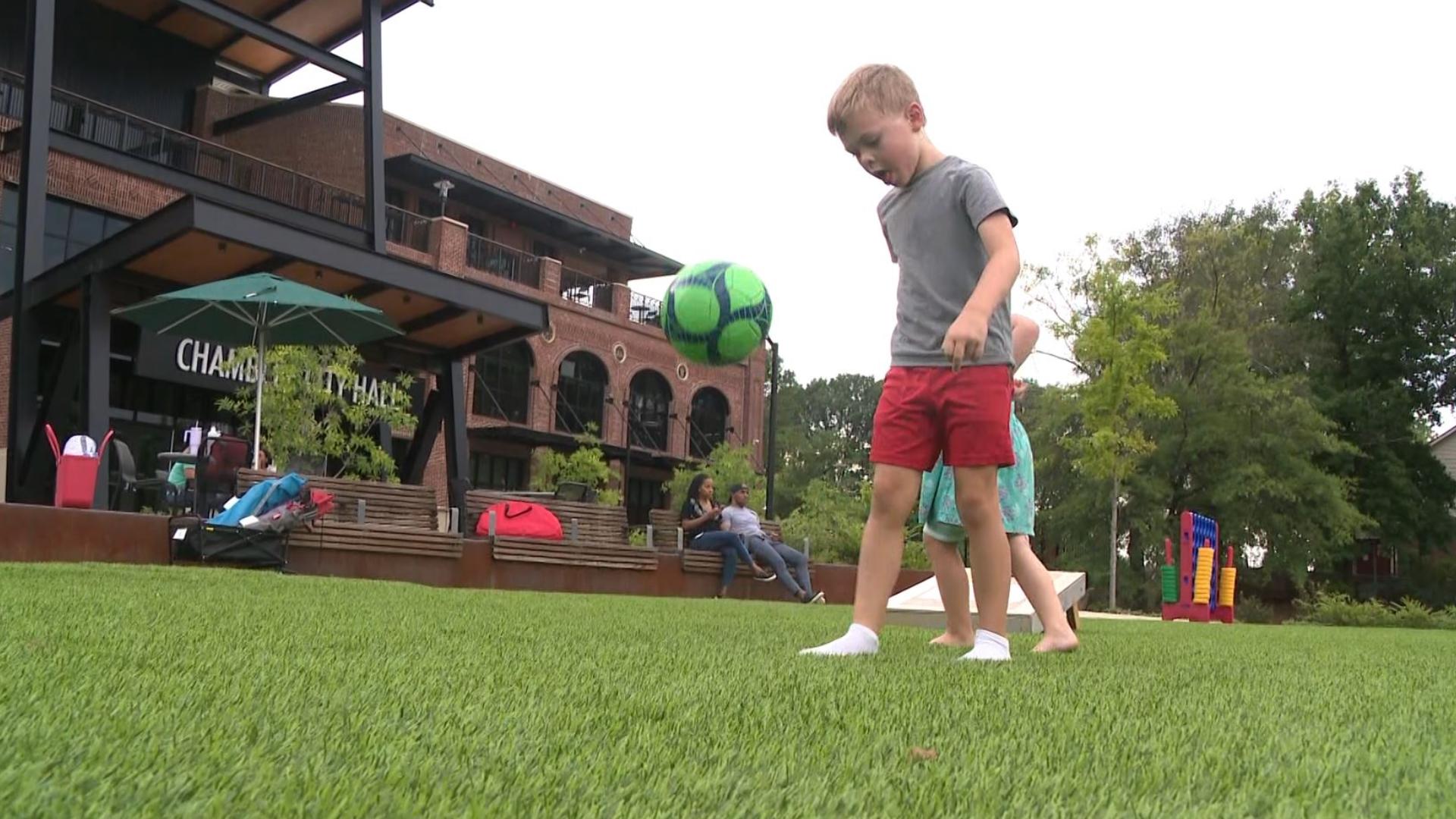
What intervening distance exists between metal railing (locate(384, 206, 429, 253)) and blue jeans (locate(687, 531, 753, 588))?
66.9ft

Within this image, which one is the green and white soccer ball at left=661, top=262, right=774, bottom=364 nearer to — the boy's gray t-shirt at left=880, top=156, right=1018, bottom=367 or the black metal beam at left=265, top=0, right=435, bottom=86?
the boy's gray t-shirt at left=880, top=156, right=1018, bottom=367

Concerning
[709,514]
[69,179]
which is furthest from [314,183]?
[709,514]

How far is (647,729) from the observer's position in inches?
71.8

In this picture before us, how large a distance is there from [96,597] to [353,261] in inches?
493

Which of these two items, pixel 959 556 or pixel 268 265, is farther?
pixel 268 265

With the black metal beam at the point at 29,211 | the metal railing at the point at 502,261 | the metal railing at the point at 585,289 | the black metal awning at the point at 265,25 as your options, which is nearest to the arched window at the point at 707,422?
the metal railing at the point at 585,289

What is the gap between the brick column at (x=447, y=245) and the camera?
3134 cm

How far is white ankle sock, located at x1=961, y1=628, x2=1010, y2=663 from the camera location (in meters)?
3.51

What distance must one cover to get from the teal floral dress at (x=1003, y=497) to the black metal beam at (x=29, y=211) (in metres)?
13.8

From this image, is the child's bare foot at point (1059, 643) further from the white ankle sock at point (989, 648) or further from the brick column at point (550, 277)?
the brick column at point (550, 277)

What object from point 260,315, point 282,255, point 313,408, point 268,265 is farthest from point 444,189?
point 260,315

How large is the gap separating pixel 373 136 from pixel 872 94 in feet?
56.2

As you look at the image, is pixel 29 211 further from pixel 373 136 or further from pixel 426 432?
pixel 426 432

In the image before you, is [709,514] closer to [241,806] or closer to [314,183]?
[241,806]
